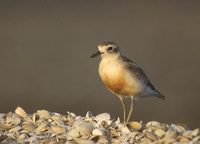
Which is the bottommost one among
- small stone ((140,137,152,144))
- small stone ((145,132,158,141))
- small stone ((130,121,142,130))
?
small stone ((140,137,152,144))

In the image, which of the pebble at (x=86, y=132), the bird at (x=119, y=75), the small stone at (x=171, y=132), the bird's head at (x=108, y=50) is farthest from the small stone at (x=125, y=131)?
the bird's head at (x=108, y=50)

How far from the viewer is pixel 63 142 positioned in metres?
4.24

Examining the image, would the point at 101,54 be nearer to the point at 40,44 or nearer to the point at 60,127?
the point at 60,127

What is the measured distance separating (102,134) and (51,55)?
6.10m

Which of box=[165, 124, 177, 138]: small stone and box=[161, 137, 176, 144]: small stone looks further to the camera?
box=[165, 124, 177, 138]: small stone

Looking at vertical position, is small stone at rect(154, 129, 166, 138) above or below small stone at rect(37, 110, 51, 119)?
below

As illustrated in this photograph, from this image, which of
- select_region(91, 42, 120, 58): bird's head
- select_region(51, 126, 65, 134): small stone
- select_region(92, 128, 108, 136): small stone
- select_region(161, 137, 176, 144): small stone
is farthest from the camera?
select_region(91, 42, 120, 58): bird's head

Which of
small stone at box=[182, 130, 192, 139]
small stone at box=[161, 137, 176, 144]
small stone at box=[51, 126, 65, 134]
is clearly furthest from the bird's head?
small stone at box=[161, 137, 176, 144]

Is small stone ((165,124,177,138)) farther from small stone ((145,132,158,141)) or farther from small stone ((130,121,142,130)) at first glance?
small stone ((130,121,142,130))

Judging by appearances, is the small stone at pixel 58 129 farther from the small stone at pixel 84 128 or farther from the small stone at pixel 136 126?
the small stone at pixel 136 126

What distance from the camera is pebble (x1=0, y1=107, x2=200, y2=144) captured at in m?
4.27

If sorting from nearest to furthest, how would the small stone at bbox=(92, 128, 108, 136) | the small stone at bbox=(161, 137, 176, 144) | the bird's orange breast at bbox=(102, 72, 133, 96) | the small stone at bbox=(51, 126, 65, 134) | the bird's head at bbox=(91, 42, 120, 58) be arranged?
1. the small stone at bbox=(161, 137, 176, 144)
2. the small stone at bbox=(92, 128, 108, 136)
3. the small stone at bbox=(51, 126, 65, 134)
4. the bird's orange breast at bbox=(102, 72, 133, 96)
5. the bird's head at bbox=(91, 42, 120, 58)

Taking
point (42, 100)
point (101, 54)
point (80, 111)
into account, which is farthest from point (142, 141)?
point (42, 100)

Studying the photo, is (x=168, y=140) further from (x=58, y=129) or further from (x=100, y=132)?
(x=58, y=129)
